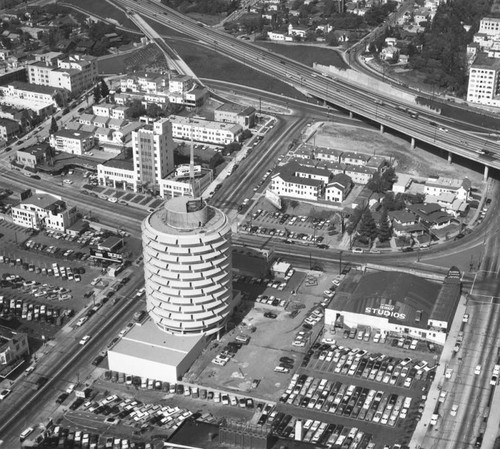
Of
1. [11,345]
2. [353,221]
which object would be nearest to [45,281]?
[11,345]

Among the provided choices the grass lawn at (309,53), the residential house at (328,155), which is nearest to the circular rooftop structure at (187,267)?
the residential house at (328,155)

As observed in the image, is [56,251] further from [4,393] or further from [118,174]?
[4,393]

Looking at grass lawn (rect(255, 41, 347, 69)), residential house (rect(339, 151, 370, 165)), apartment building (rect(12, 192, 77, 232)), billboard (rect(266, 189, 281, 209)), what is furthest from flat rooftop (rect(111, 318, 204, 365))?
grass lawn (rect(255, 41, 347, 69))

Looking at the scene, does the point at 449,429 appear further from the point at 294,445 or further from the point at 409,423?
the point at 294,445

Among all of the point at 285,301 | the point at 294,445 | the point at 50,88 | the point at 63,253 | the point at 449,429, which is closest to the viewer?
the point at 294,445

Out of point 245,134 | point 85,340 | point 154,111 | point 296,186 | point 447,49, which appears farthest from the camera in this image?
point 447,49

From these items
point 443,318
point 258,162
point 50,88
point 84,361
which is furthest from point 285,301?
point 50,88
